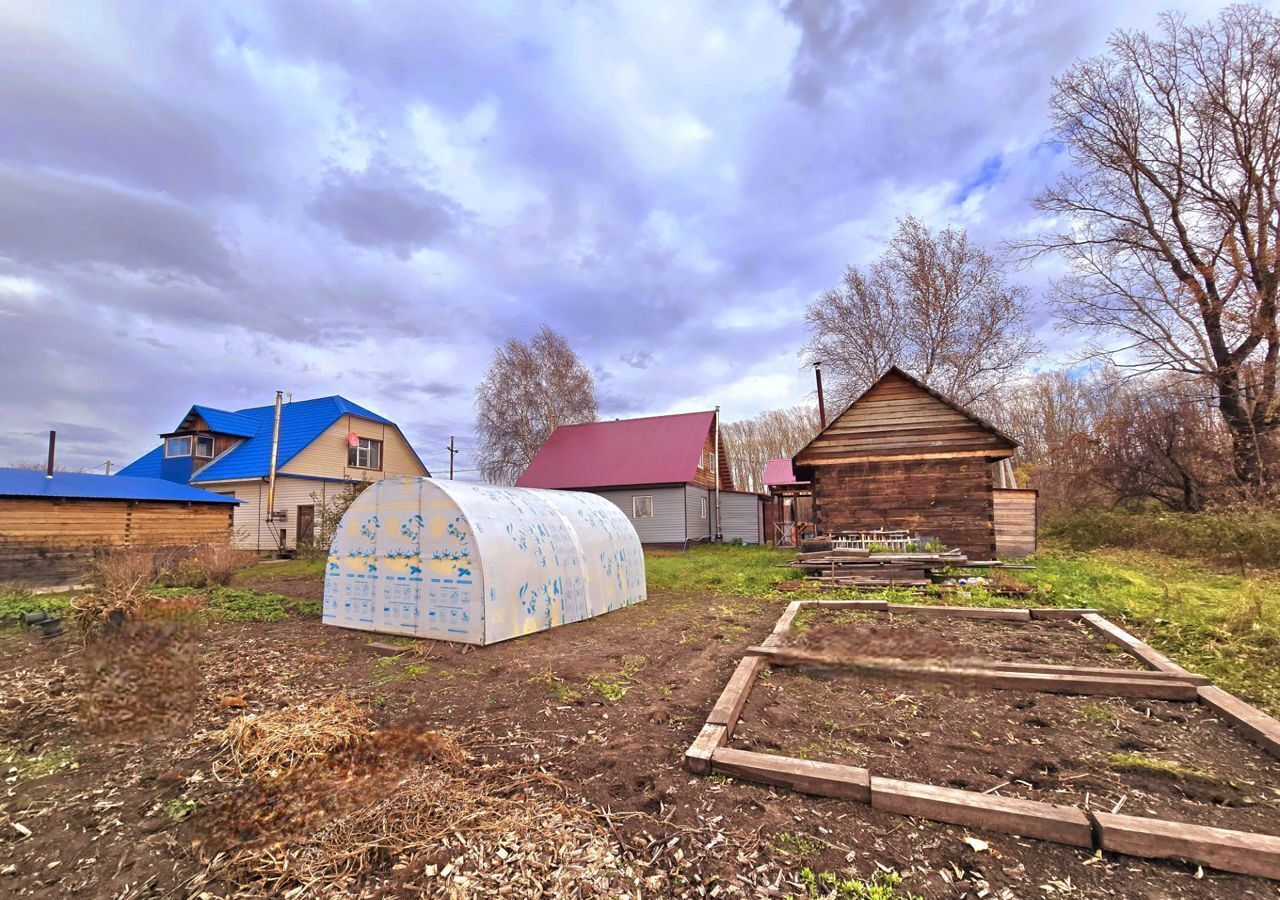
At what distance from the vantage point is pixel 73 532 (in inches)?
592

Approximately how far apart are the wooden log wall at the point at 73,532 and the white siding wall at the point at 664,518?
15.2 meters

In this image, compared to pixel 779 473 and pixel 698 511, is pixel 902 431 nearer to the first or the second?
pixel 698 511

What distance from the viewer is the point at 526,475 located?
28.6 meters

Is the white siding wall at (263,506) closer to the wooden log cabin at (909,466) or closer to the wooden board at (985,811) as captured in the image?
the wooden log cabin at (909,466)

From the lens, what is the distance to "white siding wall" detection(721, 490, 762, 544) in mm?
26906

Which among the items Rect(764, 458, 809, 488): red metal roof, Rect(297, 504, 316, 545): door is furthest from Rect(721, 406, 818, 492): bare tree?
Rect(297, 504, 316, 545): door

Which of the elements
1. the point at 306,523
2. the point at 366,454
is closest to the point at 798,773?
the point at 306,523

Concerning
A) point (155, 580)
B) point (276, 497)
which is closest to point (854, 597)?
point (155, 580)

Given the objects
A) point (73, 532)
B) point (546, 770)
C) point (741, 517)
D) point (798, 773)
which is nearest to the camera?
point (798, 773)

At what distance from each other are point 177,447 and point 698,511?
2547 cm

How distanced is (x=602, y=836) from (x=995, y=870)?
1.88 m

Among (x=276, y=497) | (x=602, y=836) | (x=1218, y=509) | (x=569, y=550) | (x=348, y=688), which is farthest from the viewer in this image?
(x=276, y=497)

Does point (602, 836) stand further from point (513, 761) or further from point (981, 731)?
point (981, 731)

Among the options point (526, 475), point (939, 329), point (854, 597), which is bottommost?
point (854, 597)
